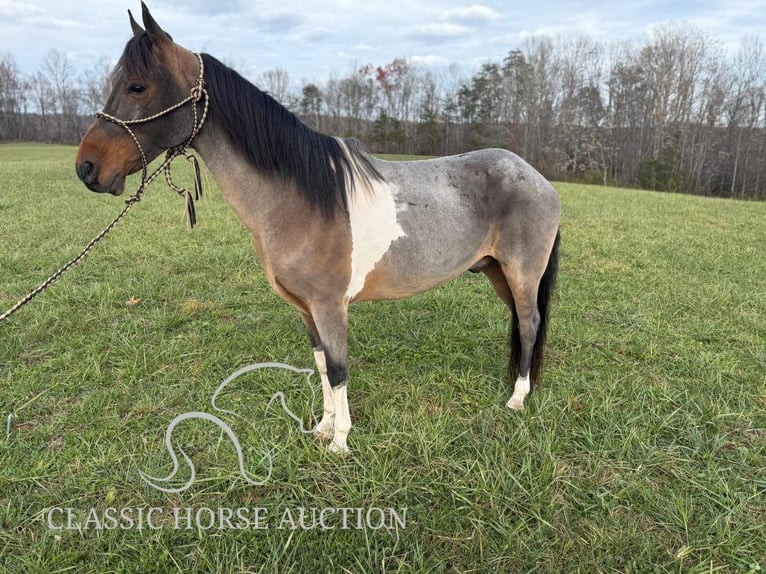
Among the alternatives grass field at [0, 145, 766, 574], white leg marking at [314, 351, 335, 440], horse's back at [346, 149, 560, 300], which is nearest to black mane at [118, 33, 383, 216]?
horse's back at [346, 149, 560, 300]

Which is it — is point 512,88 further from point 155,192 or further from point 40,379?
point 40,379

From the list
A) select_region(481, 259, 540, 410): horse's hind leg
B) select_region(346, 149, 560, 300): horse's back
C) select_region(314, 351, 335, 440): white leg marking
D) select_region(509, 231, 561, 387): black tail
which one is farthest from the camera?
select_region(509, 231, 561, 387): black tail

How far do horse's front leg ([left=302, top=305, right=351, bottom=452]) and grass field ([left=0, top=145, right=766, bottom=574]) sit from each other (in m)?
0.13

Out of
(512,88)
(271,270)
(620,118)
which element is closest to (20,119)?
(512,88)

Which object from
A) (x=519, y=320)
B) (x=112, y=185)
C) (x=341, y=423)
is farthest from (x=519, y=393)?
(x=112, y=185)

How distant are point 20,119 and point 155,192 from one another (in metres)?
59.1

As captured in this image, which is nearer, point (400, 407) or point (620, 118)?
point (400, 407)

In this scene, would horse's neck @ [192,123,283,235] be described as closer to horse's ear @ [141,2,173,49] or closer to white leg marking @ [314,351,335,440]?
horse's ear @ [141,2,173,49]

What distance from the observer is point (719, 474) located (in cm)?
217

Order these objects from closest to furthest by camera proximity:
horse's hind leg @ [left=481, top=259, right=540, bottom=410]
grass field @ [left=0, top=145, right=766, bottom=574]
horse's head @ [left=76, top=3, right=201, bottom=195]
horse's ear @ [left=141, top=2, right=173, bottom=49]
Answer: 1. horse's ear @ [left=141, top=2, right=173, bottom=49]
2. horse's head @ [left=76, top=3, right=201, bottom=195]
3. grass field @ [left=0, top=145, right=766, bottom=574]
4. horse's hind leg @ [left=481, top=259, right=540, bottom=410]

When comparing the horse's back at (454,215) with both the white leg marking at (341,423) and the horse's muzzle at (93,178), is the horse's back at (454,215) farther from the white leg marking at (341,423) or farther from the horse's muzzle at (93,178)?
the horse's muzzle at (93,178)

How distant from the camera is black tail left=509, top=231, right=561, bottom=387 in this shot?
2.85 metres

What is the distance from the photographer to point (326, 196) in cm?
202

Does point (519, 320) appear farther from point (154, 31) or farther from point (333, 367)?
point (154, 31)
